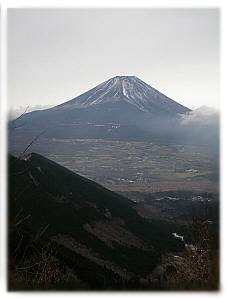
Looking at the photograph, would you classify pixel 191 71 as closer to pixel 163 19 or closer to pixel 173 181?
pixel 163 19

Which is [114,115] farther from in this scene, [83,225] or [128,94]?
[83,225]

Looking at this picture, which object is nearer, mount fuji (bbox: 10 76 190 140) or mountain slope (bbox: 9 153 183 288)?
mountain slope (bbox: 9 153 183 288)

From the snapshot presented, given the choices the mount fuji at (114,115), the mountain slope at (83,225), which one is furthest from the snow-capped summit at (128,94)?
the mountain slope at (83,225)

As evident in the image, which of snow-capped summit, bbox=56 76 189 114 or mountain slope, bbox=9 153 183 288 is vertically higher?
snow-capped summit, bbox=56 76 189 114

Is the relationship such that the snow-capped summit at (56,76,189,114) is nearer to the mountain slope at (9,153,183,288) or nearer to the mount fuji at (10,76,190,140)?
the mount fuji at (10,76,190,140)

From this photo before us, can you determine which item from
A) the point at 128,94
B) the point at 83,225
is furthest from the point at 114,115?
the point at 83,225

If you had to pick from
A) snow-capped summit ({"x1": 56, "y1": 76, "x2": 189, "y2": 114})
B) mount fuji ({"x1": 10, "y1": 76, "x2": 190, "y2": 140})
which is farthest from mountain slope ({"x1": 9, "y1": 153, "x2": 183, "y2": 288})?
snow-capped summit ({"x1": 56, "y1": 76, "x2": 189, "y2": 114})

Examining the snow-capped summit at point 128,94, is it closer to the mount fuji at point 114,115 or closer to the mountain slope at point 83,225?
the mount fuji at point 114,115
